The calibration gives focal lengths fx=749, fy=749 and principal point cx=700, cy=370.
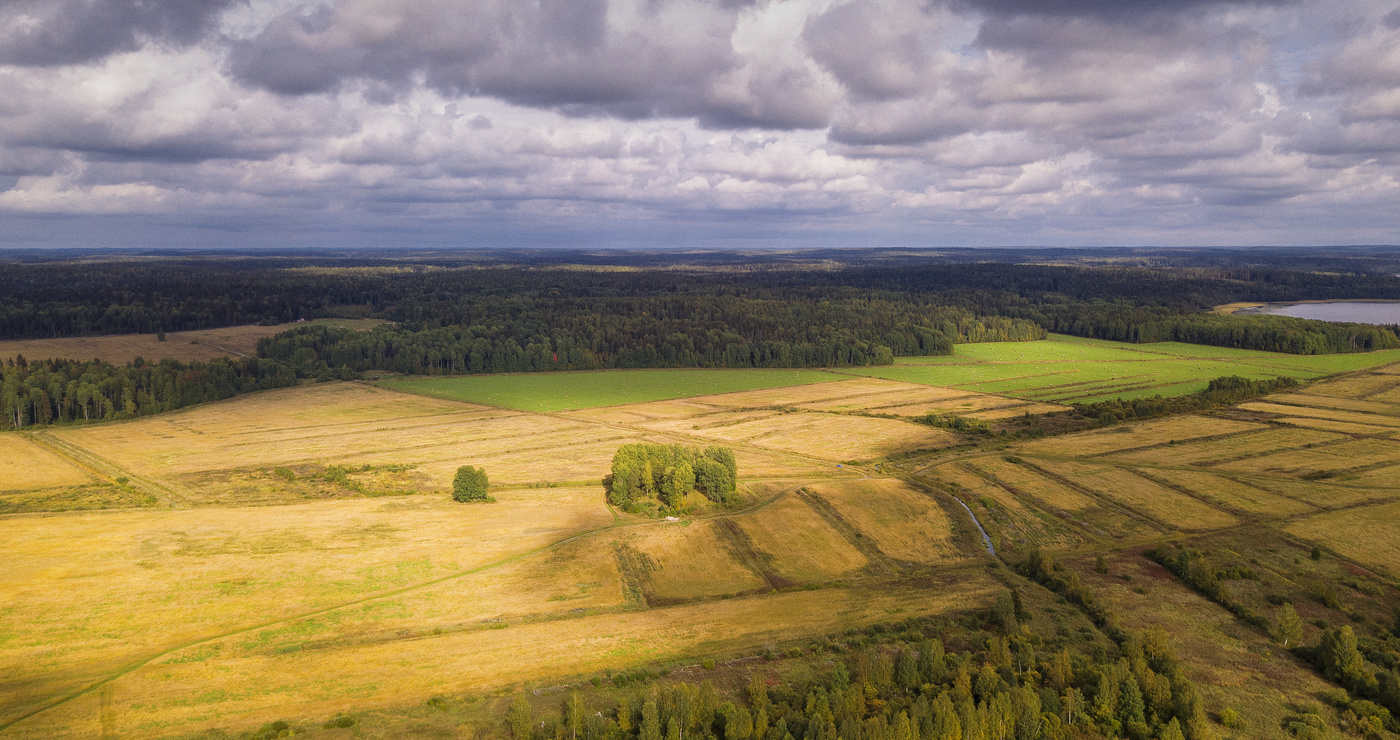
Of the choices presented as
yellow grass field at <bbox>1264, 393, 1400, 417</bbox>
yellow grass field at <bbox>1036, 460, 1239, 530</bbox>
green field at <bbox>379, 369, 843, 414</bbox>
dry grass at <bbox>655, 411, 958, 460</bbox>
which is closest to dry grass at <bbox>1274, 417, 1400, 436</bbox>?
yellow grass field at <bbox>1264, 393, 1400, 417</bbox>

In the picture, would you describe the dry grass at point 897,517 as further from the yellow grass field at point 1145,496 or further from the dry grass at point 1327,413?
the dry grass at point 1327,413

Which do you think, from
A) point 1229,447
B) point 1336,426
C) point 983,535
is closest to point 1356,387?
point 1336,426

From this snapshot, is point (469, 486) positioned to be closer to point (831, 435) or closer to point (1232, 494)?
point (831, 435)

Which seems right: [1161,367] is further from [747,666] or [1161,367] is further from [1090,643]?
[747,666]

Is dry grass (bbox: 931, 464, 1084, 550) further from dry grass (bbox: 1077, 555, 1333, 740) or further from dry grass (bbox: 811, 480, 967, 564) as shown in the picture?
dry grass (bbox: 1077, 555, 1333, 740)

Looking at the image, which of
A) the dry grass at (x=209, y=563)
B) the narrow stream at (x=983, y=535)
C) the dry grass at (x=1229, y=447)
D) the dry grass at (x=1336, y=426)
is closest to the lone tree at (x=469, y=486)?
the dry grass at (x=209, y=563)

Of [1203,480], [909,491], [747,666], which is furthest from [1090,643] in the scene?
[1203,480]
